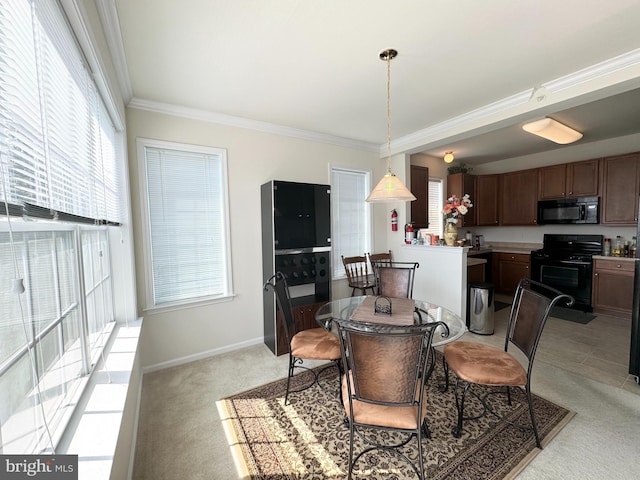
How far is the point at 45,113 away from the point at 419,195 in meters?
4.50

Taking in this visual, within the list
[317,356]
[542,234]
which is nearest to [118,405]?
[317,356]

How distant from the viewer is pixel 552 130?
11.0 feet

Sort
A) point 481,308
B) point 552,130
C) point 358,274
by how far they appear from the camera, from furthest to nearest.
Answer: point 358,274 < point 481,308 < point 552,130

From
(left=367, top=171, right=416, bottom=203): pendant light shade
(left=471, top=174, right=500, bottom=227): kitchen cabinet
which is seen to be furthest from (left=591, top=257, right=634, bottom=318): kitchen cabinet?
(left=367, top=171, right=416, bottom=203): pendant light shade

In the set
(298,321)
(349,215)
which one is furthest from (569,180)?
(298,321)

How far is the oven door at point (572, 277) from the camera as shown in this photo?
415cm

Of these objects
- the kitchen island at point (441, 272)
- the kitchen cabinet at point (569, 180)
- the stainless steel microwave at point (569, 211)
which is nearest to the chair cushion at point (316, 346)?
the kitchen island at point (441, 272)

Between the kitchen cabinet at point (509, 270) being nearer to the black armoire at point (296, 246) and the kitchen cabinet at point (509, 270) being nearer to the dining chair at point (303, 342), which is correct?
the black armoire at point (296, 246)

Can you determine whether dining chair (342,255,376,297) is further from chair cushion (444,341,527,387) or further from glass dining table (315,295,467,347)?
chair cushion (444,341,527,387)

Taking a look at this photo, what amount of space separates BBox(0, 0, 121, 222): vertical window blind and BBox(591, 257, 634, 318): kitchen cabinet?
6.10 m

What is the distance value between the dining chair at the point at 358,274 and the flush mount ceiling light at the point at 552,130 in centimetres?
265

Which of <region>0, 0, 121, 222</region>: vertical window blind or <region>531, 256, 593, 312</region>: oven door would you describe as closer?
<region>0, 0, 121, 222</region>: vertical window blind

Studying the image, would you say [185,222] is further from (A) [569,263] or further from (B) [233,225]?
(A) [569,263]

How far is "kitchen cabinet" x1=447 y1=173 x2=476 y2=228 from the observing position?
5.04 m
